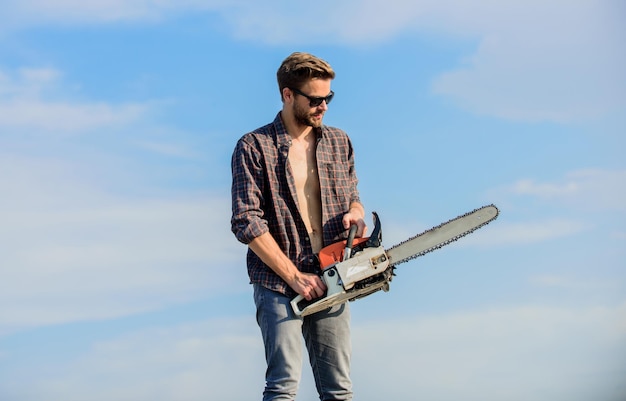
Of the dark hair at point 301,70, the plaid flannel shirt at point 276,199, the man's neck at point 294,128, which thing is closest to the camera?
the plaid flannel shirt at point 276,199

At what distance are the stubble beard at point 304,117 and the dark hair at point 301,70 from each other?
0.13 m

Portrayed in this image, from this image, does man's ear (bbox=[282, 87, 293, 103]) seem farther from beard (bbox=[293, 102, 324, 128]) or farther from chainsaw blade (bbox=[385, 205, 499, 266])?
chainsaw blade (bbox=[385, 205, 499, 266])

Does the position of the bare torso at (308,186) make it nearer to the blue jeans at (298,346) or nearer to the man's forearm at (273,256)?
the man's forearm at (273,256)

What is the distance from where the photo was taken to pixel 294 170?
432 centimetres

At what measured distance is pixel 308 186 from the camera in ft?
14.3

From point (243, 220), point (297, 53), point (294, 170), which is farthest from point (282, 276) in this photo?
point (297, 53)

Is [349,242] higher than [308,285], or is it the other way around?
[349,242]

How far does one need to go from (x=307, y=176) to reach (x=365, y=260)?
1.99 ft

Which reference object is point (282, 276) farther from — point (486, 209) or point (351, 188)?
point (486, 209)

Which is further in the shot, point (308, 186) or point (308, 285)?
point (308, 186)

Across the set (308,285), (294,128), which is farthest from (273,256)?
(294,128)

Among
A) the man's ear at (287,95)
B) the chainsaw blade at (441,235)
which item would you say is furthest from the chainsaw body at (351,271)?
the man's ear at (287,95)

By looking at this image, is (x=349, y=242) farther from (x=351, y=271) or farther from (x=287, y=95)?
(x=287, y=95)

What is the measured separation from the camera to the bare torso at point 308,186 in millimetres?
4293
